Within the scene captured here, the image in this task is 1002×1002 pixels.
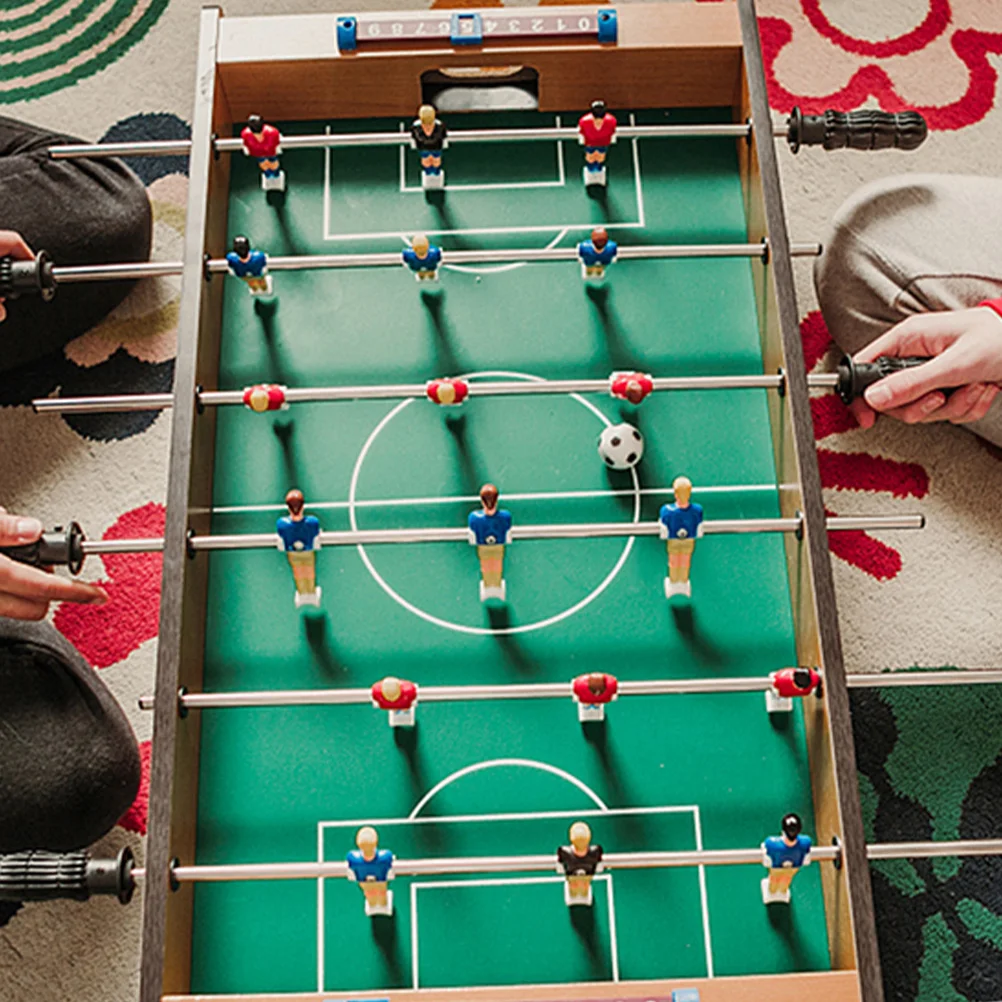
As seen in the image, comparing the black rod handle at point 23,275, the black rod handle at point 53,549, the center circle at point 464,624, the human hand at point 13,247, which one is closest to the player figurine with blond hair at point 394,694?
the center circle at point 464,624

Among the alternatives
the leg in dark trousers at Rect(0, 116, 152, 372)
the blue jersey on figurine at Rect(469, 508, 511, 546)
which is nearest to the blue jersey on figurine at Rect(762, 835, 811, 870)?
the blue jersey on figurine at Rect(469, 508, 511, 546)

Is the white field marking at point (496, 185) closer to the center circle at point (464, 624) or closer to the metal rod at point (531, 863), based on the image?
the center circle at point (464, 624)

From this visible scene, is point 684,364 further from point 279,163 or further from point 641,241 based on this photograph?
point 279,163

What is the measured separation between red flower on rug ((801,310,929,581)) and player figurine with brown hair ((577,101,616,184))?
0.48 meters

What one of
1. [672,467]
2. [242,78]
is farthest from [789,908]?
[242,78]

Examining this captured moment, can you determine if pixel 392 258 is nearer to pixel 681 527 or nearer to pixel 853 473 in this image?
pixel 681 527

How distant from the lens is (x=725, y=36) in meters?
1.50

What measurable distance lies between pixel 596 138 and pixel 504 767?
0.76m

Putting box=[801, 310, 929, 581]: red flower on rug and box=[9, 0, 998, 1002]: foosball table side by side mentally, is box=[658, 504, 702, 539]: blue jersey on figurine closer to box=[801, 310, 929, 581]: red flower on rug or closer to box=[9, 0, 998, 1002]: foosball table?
box=[9, 0, 998, 1002]: foosball table

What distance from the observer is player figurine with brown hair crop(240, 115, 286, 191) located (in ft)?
4.76

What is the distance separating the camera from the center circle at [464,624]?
1310 mm

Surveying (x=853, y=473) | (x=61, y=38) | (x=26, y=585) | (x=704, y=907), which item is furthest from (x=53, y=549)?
(x=61, y=38)

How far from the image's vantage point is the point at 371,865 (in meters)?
1.12

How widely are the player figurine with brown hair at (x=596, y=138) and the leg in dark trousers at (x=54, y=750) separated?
90 centimetres
